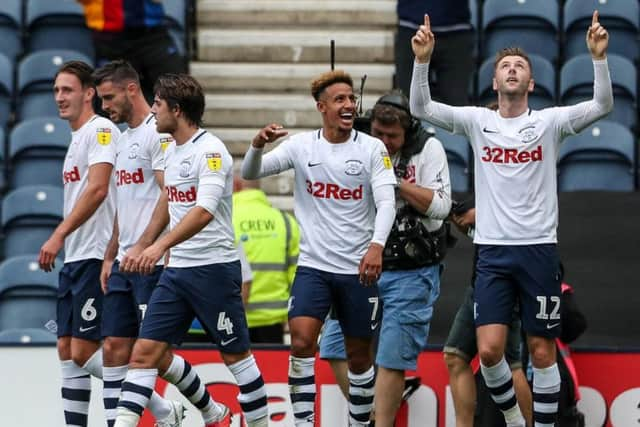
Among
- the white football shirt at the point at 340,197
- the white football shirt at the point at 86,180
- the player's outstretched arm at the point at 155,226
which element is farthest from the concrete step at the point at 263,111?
the player's outstretched arm at the point at 155,226

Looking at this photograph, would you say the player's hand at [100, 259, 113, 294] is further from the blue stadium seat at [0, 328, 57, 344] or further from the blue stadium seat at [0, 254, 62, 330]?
the blue stadium seat at [0, 254, 62, 330]

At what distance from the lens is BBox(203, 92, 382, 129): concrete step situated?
13.9 m

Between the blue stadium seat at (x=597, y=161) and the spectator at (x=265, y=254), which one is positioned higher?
the blue stadium seat at (x=597, y=161)

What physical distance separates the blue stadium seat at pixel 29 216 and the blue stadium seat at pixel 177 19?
2076 mm

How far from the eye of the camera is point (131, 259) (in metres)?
9.09

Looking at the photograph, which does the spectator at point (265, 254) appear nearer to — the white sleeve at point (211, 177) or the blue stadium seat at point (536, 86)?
the white sleeve at point (211, 177)

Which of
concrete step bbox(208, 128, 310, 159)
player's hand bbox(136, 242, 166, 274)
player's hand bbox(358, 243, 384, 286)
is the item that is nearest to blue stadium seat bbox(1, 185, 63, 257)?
concrete step bbox(208, 128, 310, 159)

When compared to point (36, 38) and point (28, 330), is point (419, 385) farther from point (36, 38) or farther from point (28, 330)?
point (36, 38)

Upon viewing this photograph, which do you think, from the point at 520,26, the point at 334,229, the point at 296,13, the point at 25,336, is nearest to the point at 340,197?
the point at 334,229

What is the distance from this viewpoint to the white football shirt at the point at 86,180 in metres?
10.0

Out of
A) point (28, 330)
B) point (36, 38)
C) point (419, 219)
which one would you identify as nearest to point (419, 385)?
point (419, 219)

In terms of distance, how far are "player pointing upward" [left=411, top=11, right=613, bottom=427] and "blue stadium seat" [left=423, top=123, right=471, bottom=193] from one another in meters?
3.19

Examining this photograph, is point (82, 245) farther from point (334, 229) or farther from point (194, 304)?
point (334, 229)

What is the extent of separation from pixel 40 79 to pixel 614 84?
4.59 metres
